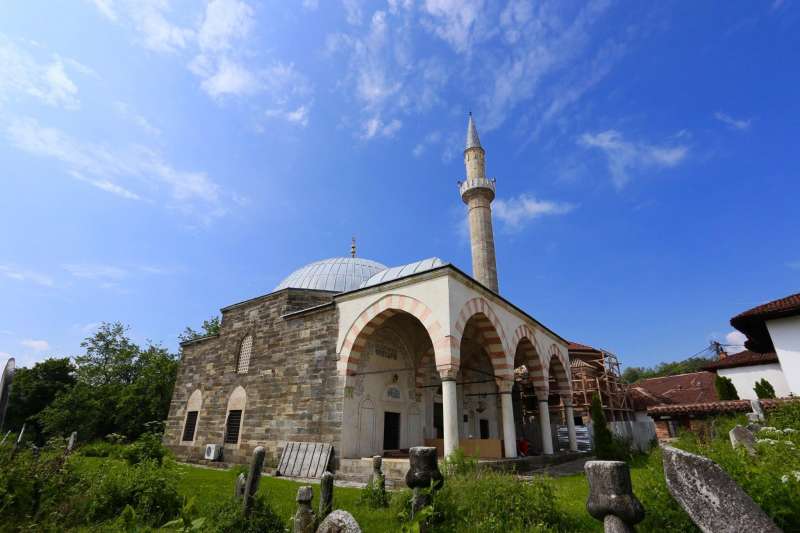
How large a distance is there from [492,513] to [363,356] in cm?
652

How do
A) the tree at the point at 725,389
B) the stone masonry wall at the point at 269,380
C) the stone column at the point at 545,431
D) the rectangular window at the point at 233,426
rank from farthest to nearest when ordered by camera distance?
the tree at the point at 725,389, the stone column at the point at 545,431, the rectangular window at the point at 233,426, the stone masonry wall at the point at 269,380

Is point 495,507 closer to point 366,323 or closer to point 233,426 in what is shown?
point 366,323

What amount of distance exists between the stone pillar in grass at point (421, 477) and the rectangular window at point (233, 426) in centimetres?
893

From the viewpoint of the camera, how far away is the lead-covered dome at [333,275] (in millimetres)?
14273

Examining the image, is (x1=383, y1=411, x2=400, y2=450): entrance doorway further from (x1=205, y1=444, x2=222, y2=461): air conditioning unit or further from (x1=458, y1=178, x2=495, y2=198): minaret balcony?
(x1=458, y1=178, x2=495, y2=198): minaret balcony

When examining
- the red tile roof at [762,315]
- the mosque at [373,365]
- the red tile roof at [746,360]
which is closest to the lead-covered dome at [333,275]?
the mosque at [373,365]

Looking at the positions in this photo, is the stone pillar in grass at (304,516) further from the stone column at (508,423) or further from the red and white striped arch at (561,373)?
the red and white striped arch at (561,373)

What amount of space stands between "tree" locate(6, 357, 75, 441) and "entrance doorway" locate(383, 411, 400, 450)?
2307 centimetres

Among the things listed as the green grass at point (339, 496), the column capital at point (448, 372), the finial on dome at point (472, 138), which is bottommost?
the green grass at point (339, 496)

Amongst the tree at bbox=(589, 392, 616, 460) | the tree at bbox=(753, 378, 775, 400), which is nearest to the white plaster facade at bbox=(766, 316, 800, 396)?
the tree at bbox=(589, 392, 616, 460)

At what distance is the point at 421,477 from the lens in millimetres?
3666

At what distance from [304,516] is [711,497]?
2.99 m

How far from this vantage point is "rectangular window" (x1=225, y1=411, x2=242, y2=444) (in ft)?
36.6

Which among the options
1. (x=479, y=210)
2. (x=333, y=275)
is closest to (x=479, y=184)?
(x=479, y=210)
